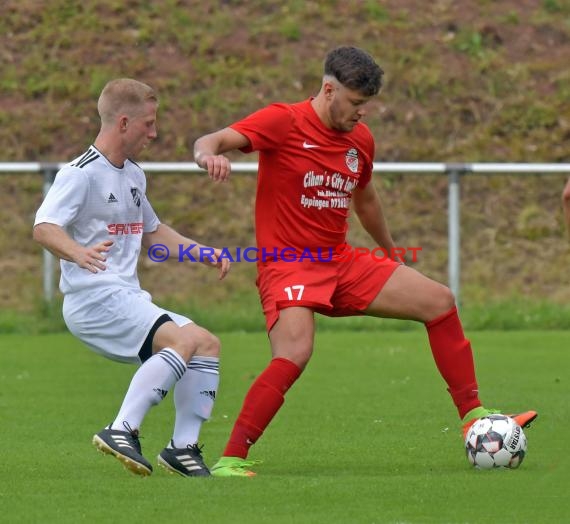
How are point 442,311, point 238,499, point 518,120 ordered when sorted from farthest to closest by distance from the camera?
1. point 518,120
2. point 442,311
3. point 238,499

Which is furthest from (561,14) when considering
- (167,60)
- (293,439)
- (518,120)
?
(293,439)

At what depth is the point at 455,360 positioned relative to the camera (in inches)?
289

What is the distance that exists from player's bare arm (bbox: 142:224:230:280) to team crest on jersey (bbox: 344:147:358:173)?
0.84 meters

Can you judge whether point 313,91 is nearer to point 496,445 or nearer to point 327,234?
point 327,234

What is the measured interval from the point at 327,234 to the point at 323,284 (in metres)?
0.30

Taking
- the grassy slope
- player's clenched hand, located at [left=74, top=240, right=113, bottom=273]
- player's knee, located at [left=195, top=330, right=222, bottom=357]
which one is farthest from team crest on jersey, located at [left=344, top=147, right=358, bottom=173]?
the grassy slope

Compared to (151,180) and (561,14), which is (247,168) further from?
(561,14)

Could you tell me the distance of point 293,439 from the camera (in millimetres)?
8023

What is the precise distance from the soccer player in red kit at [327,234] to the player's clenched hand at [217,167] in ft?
1.93

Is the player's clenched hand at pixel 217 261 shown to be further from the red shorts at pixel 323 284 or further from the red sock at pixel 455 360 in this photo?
the red sock at pixel 455 360

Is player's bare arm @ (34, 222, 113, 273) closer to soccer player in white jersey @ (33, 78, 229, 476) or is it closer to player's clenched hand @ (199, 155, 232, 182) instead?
soccer player in white jersey @ (33, 78, 229, 476)

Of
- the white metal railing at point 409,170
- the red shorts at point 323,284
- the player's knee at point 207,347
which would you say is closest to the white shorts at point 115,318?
the player's knee at point 207,347

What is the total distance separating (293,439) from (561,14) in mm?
14275

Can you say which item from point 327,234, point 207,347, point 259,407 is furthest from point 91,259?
point 327,234
